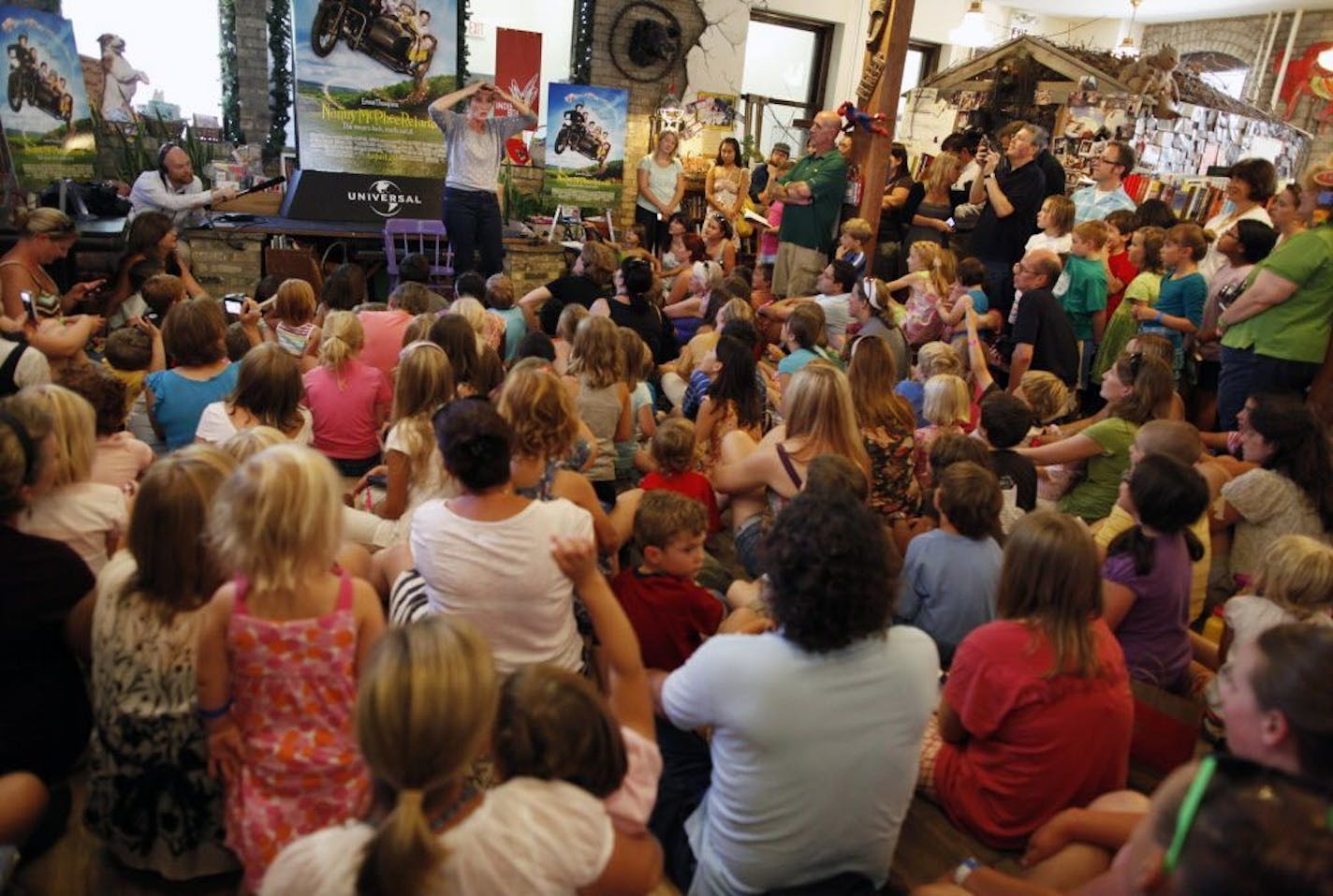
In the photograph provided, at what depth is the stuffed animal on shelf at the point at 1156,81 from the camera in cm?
734

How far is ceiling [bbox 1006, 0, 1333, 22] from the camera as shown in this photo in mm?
10211

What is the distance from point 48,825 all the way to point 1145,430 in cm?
299

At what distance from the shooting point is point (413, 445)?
2.62m

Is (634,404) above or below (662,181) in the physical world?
below

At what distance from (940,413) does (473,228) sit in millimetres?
4046

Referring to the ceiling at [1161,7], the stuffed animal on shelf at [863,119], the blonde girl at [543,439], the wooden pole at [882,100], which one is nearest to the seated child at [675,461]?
the blonde girl at [543,439]

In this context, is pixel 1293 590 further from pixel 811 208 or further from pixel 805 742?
pixel 811 208

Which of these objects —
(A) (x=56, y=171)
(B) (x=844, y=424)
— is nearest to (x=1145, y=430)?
(B) (x=844, y=424)

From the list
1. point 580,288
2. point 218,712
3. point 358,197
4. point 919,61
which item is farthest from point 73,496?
point 919,61

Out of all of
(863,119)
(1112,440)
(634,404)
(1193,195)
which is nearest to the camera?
(1112,440)

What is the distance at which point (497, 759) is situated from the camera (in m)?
1.17

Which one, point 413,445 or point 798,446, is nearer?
point 413,445

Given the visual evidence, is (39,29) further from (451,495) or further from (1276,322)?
(1276,322)

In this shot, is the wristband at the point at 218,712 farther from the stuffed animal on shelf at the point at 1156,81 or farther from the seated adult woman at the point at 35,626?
the stuffed animal on shelf at the point at 1156,81
